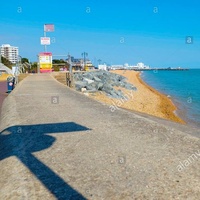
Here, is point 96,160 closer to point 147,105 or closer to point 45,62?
point 147,105

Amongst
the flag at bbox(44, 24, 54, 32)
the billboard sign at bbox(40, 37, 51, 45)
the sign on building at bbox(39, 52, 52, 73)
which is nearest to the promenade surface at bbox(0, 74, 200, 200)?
the sign on building at bbox(39, 52, 52, 73)

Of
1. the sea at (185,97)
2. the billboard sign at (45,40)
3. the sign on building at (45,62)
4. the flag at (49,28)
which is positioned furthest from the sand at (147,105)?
the flag at (49,28)

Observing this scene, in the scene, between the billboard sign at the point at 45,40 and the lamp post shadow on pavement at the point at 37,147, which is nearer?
the lamp post shadow on pavement at the point at 37,147

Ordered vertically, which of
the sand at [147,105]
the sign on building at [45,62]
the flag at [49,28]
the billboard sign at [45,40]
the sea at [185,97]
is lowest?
the sea at [185,97]

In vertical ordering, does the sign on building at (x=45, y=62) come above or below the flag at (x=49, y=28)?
below

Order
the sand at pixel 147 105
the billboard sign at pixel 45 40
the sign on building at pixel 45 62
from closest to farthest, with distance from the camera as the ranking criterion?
the sand at pixel 147 105
the sign on building at pixel 45 62
the billboard sign at pixel 45 40

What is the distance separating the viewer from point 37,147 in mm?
4629

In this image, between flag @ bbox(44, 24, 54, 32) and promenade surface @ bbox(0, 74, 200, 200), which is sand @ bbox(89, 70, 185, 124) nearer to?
promenade surface @ bbox(0, 74, 200, 200)

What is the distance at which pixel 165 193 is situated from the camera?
3.05m

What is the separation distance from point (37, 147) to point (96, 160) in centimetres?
116

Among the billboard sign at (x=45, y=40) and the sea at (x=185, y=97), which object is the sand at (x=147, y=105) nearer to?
the sea at (x=185, y=97)

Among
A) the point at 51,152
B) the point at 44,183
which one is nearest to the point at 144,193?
the point at 44,183

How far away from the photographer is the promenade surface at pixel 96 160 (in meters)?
3.10

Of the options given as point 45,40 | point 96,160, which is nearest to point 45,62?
point 45,40
